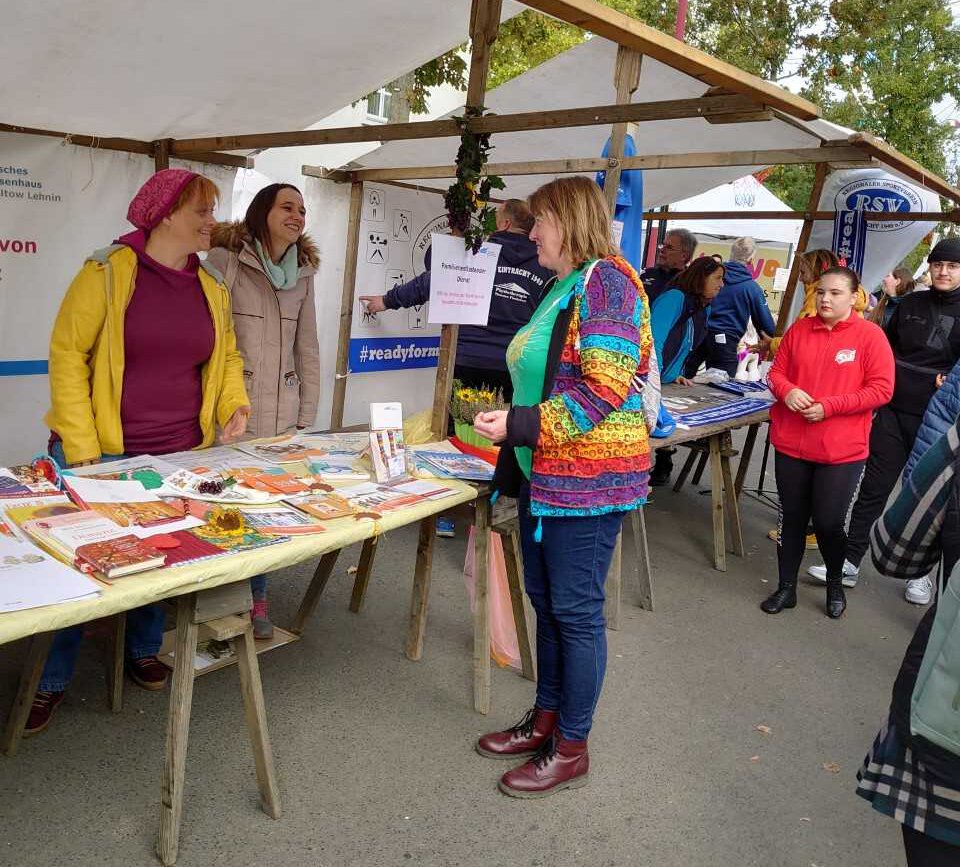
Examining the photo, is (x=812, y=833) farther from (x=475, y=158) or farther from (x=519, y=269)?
(x=519, y=269)

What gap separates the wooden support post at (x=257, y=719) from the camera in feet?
7.18

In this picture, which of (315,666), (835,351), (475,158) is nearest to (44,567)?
(315,666)

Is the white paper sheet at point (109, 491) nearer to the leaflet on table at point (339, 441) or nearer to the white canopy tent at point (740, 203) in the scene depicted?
the leaflet on table at point (339, 441)

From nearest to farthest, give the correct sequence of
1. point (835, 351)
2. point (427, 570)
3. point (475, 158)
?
point (475, 158)
point (427, 570)
point (835, 351)

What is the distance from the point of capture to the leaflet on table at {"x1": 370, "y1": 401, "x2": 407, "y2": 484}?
2.81 meters

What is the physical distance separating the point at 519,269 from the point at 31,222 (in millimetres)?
2494

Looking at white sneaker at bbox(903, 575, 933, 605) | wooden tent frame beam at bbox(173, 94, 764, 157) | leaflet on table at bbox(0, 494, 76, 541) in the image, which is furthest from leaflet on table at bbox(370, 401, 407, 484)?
white sneaker at bbox(903, 575, 933, 605)

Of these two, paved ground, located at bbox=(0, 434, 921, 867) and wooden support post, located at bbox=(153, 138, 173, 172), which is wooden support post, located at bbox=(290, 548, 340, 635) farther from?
wooden support post, located at bbox=(153, 138, 173, 172)

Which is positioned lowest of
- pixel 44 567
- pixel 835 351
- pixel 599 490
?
pixel 44 567

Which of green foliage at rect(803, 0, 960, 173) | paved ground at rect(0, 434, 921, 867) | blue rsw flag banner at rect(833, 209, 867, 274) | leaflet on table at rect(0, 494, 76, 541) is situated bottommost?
paved ground at rect(0, 434, 921, 867)

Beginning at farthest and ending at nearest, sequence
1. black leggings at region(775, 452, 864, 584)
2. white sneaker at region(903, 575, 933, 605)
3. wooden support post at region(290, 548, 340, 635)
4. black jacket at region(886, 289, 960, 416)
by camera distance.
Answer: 1. white sneaker at region(903, 575, 933, 605)
2. black jacket at region(886, 289, 960, 416)
3. black leggings at region(775, 452, 864, 584)
4. wooden support post at region(290, 548, 340, 635)

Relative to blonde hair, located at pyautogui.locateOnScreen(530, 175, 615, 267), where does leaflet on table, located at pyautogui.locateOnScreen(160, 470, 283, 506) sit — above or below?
below

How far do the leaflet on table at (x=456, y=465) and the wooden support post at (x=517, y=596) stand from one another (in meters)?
0.28

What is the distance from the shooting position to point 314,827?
233 cm
